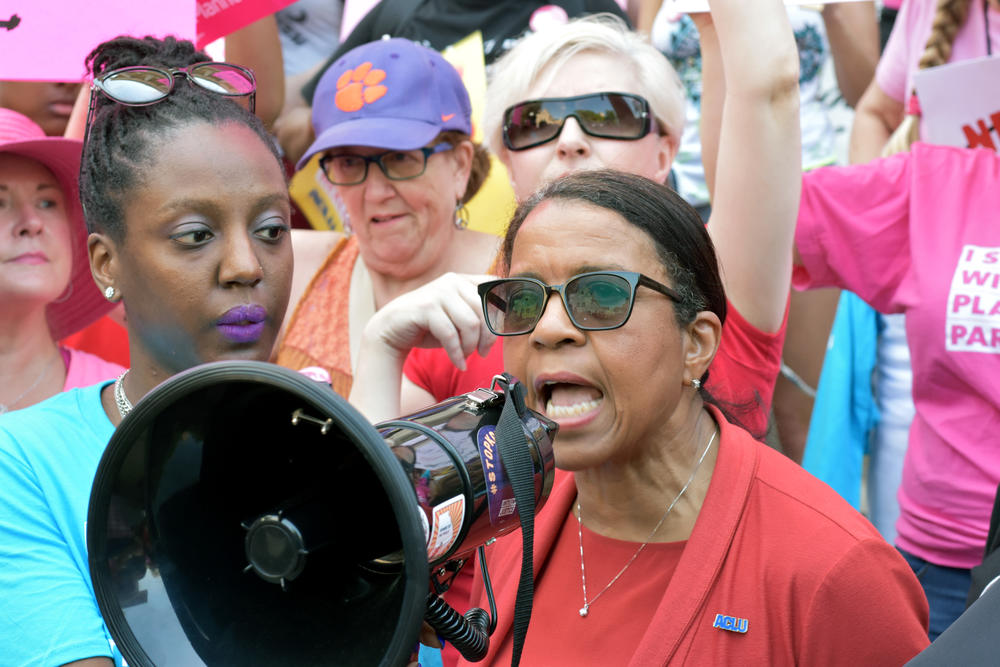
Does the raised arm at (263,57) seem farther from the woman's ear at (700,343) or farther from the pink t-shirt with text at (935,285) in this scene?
the woman's ear at (700,343)

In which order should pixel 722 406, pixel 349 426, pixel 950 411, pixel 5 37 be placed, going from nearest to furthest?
pixel 349 426, pixel 722 406, pixel 5 37, pixel 950 411

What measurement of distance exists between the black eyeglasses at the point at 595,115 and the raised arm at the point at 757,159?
1.59 feet

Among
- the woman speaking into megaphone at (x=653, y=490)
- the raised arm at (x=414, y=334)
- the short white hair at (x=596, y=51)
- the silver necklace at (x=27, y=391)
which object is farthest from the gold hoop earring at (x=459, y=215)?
the silver necklace at (x=27, y=391)

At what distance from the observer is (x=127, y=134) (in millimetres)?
1728

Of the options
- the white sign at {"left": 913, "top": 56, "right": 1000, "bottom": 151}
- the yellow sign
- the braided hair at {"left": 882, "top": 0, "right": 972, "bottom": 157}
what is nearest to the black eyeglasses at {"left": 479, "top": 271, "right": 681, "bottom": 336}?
the white sign at {"left": 913, "top": 56, "right": 1000, "bottom": 151}

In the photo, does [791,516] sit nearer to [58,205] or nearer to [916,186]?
[916,186]

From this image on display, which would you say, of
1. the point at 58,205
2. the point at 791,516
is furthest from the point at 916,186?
the point at 58,205

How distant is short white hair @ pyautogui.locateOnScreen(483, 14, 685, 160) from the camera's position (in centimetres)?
276

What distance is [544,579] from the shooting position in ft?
6.46

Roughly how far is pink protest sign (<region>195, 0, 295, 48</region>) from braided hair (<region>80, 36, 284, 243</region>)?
0.74m

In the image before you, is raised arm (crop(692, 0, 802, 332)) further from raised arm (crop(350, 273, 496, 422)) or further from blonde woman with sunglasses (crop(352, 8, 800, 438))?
raised arm (crop(350, 273, 496, 422))

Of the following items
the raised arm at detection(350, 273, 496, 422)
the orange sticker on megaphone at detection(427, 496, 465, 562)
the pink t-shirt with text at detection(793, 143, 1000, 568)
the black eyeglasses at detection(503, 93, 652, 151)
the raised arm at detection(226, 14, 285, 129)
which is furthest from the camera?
the raised arm at detection(226, 14, 285, 129)

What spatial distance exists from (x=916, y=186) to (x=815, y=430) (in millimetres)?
1024

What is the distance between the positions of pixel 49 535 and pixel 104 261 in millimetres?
473
